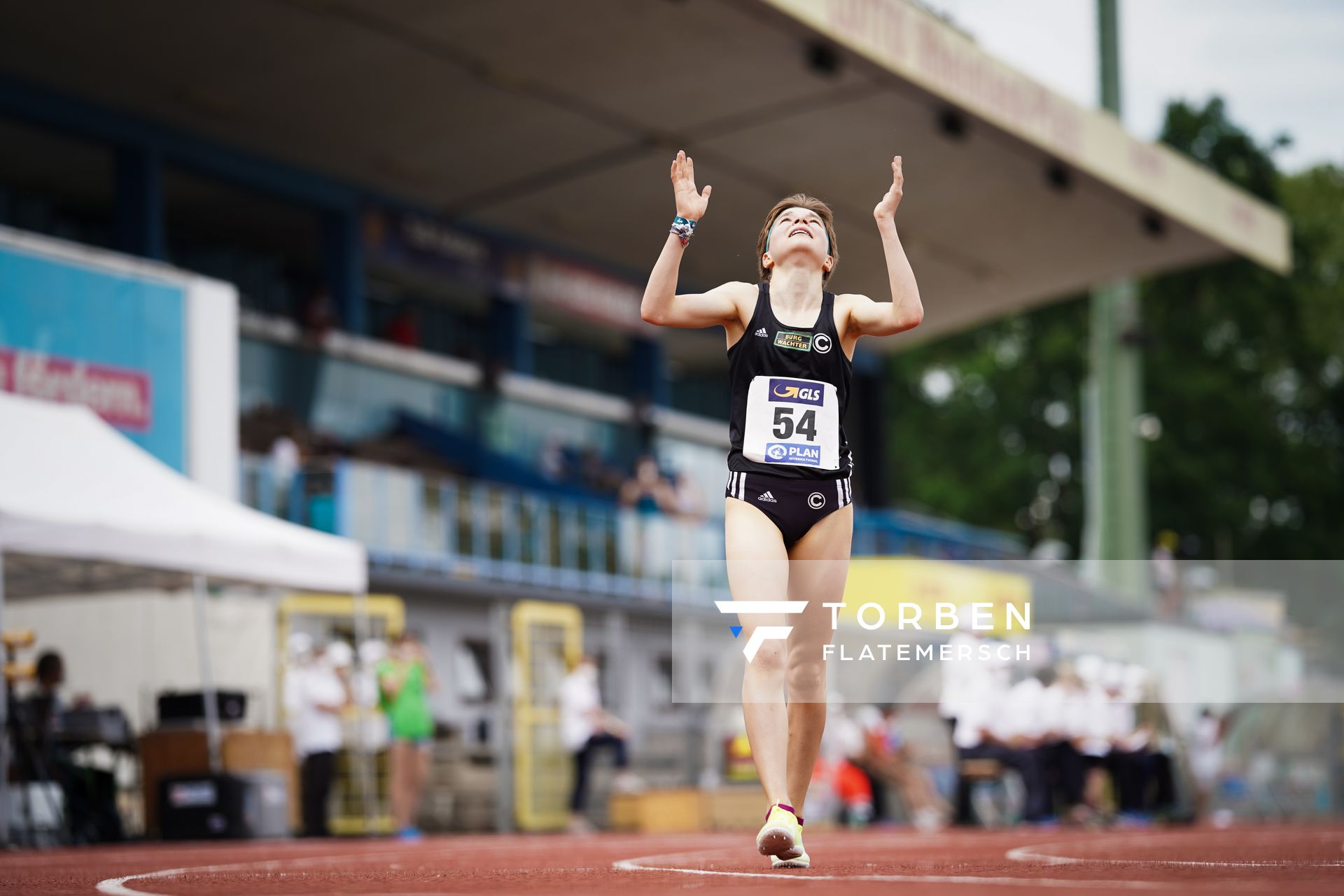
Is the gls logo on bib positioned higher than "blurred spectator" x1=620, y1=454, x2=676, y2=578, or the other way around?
"blurred spectator" x1=620, y1=454, x2=676, y2=578

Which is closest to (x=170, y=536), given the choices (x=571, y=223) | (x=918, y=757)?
(x=918, y=757)

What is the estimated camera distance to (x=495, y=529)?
25.7 m

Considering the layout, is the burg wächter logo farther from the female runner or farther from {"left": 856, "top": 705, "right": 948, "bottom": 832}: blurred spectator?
{"left": 856, "top": 705, "right": 948, "bottom": 832}: blurred spectator

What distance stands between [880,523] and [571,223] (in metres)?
7.78

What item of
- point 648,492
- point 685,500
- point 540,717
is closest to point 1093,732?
point 540,717

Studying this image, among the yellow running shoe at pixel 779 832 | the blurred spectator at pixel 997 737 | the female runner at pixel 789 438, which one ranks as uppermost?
the female runner at pixel 789 438

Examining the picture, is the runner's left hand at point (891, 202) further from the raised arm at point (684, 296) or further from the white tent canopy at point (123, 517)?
the white tent canopy at point (123, 517)

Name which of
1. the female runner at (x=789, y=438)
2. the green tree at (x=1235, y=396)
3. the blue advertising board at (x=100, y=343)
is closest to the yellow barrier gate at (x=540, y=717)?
the blue advertising board at (x=100, y=343)

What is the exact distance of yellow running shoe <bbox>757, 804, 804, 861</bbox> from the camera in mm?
6180

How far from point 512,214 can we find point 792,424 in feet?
80.4

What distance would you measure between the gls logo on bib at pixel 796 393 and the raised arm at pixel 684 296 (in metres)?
0.32

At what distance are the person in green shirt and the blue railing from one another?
15.4ft

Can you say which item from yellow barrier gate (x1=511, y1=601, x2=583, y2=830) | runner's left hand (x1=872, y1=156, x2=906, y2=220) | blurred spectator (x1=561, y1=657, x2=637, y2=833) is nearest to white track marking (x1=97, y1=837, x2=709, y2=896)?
runner's left hand (x1=872, y1=156, x2=906, y2=220)

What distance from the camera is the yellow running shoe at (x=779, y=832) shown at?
6180mm
